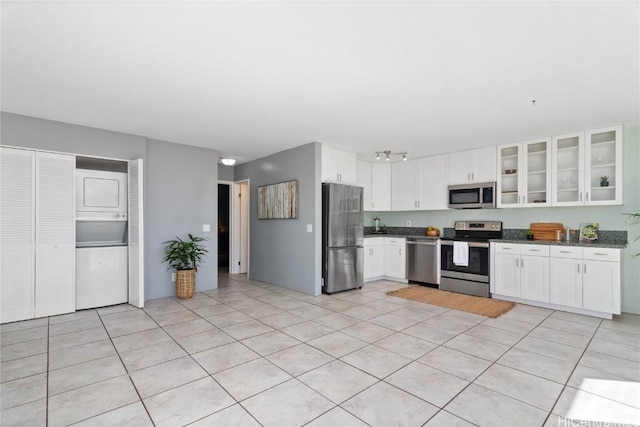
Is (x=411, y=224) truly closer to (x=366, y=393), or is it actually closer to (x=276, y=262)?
(x=276, y=262)

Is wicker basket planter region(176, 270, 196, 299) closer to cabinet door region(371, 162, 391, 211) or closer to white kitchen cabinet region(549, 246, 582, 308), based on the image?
cabinet door region(371, 162, 391, 211)

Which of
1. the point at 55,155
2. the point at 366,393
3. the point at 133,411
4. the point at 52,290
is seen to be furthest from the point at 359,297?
the point at 55,155

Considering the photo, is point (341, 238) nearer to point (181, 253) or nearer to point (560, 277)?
point (181, 253)

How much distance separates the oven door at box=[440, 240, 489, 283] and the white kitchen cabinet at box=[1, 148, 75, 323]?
5.70 metres

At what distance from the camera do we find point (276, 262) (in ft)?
18.7

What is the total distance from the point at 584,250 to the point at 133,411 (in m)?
5.21

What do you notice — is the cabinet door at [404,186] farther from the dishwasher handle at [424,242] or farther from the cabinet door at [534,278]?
the cabinet door at [534,278]

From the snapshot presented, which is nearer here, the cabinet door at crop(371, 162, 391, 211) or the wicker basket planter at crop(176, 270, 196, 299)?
the wicker basket planter at crop(176, 270, 196, 299)

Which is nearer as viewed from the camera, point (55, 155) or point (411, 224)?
point (55, 155)

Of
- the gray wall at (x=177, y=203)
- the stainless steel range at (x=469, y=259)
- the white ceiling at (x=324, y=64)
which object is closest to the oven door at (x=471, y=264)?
the stainless steel range at (x=469, y=259)

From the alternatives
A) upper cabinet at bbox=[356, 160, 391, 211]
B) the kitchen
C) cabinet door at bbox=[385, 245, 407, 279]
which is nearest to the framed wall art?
the kitchen

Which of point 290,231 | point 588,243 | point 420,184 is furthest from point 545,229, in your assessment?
point 290,231

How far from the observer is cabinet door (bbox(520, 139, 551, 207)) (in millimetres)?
4535

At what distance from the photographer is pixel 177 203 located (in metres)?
5.01
